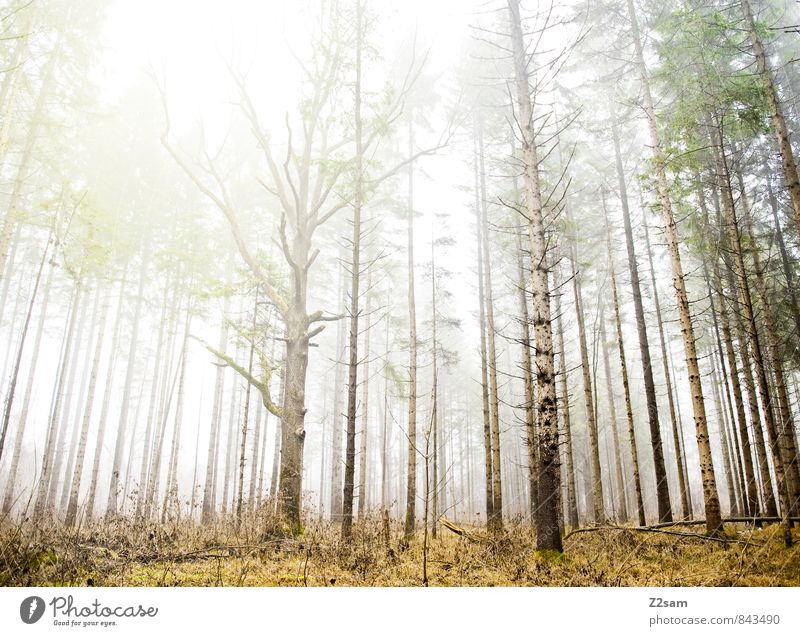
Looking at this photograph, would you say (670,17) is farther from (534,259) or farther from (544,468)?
(544,468)

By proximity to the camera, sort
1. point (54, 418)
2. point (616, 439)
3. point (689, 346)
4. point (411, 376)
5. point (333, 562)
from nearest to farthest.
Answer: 1. point (333, 562)
2. point (54, 418)
3. point (689, 346)
4. point (411, 376)
5. point (616, 439)

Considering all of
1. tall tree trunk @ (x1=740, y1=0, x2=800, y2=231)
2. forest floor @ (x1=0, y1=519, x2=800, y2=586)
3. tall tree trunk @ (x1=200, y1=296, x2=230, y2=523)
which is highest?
tall tree trunk @ (x1=740, y1=0, x2=800, y2=231)

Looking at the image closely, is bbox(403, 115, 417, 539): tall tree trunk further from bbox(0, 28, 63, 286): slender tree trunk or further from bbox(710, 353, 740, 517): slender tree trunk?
bbox(710, 353, 740, 517): slender tree trunk

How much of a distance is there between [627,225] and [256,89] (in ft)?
36.9

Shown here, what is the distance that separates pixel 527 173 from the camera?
596 centimetres

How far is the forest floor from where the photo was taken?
404cm

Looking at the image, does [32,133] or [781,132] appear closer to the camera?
[781,132]

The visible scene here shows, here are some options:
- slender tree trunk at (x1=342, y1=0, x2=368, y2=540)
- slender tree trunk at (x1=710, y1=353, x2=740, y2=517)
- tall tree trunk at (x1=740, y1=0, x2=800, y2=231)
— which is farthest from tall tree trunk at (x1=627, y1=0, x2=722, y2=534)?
slender tree trunk at (x1=710, y1=353, x2=740, y2=517)

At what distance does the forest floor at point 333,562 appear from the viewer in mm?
4039

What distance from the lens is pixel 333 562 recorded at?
494cm

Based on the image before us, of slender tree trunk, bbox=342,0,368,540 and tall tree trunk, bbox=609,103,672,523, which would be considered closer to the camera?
slender tree trunk, bbox=342,0,368,540

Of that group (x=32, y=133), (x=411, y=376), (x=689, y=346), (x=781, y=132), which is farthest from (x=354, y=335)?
(x=781, y=132)

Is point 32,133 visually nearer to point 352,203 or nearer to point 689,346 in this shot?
point 352,203
